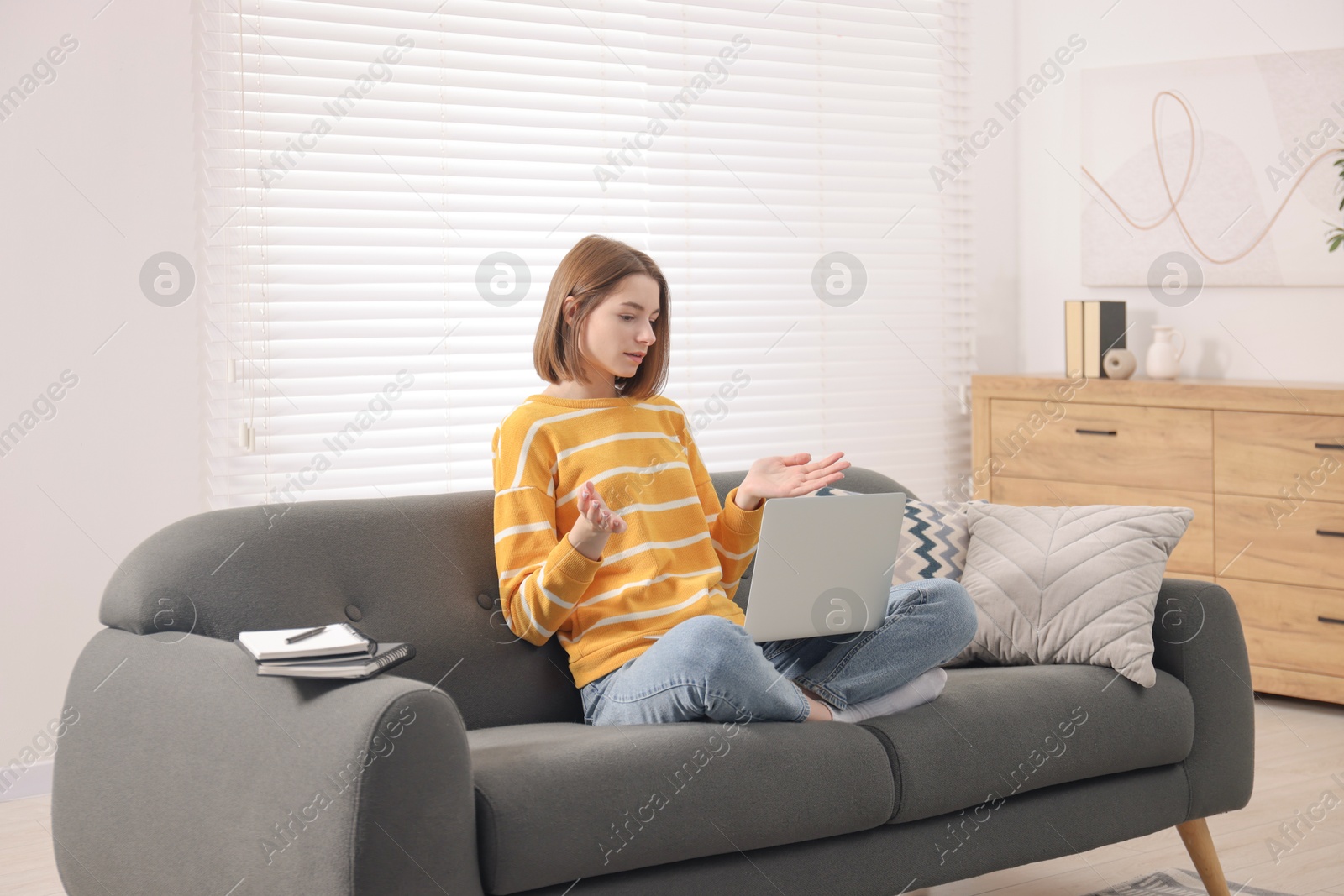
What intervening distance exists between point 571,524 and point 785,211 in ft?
7.66

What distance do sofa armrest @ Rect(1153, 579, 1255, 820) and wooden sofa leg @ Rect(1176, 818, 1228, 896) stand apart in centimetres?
3

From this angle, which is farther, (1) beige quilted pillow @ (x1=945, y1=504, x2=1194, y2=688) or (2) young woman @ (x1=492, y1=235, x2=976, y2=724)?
(1) beige quilted pillow @ (x1=945, y1=504, x2=1194, y2=688)

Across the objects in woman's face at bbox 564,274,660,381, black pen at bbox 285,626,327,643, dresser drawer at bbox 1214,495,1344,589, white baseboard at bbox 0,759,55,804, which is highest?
woman's face at bbox 564,274,660,381

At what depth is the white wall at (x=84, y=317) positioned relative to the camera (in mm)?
2906

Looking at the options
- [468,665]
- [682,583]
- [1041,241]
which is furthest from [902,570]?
[1041,241]

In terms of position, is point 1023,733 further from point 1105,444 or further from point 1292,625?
point 1105,444

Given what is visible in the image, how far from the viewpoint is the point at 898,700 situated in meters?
2.01

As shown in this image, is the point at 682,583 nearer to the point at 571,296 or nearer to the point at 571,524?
the point at 571,524

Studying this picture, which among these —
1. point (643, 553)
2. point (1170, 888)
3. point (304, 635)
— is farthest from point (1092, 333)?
point (304, 635)

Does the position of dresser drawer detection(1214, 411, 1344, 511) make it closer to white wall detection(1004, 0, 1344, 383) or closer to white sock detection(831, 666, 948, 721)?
white wall detection(1004, 0, 1344, 383)

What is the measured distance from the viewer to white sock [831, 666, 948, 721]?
1.99 meters

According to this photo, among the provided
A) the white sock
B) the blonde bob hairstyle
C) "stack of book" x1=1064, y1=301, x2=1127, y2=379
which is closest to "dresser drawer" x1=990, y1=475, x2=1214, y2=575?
"stack of book" x1=1064, y1=301, x2=1127, y2=379

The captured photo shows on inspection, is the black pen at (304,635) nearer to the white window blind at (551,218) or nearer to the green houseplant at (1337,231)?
the white window blind at (551,218)

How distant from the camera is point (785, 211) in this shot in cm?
416
